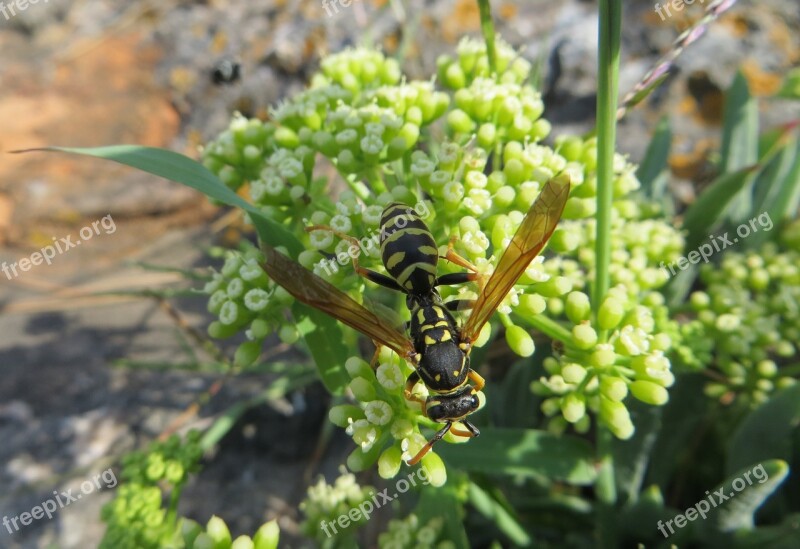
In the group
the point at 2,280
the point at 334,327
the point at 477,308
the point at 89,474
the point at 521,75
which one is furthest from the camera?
the point at 2,280

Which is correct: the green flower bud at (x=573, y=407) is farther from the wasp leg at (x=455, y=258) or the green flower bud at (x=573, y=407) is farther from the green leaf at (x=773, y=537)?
the green leaf at (x=773, y=537)

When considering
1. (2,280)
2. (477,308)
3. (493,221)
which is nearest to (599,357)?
(477,308)

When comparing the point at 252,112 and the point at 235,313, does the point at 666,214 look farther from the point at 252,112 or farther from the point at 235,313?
the point at 252,112
